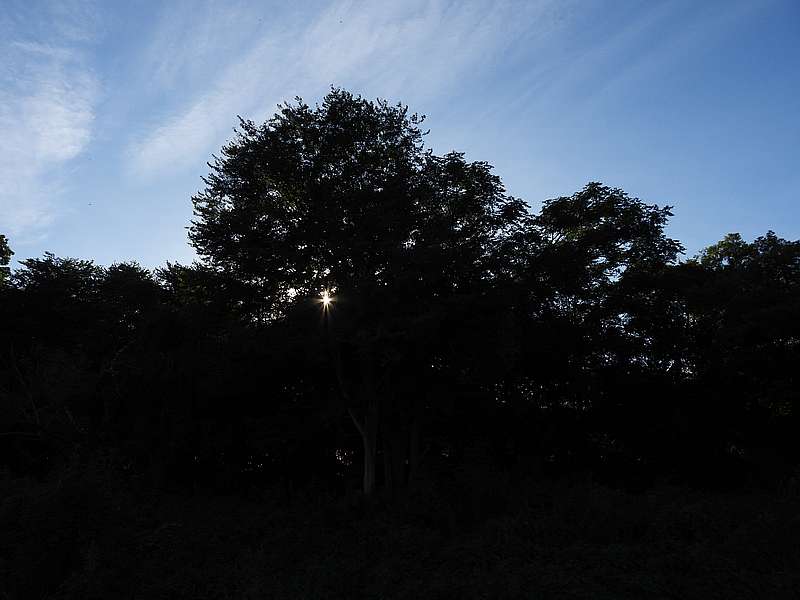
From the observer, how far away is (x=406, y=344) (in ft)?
59.0

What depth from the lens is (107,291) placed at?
92.7ft

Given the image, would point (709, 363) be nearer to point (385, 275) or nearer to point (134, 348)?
point (385, 275)

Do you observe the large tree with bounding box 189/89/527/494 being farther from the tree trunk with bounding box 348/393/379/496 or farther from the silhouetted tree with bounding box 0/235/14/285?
the silhouetted tree with bounding box 0/235/14/285

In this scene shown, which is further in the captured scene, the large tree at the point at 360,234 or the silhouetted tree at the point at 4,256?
the silhouetted tree at the point at 4,256

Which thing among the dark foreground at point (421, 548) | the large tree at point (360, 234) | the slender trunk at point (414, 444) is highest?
the large tree at point (360, 234)

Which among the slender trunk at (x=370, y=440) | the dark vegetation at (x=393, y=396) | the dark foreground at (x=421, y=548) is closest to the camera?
the dark foreground at (x=421, y=548)

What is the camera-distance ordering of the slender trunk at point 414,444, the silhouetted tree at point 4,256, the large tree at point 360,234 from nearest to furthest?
the large tree at point 360,234 < the slender trunk at point 414,444 < the silhouetted tree at point 4,256

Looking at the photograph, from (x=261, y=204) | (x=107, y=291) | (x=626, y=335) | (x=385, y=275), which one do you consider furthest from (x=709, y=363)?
(x=107, y=291)

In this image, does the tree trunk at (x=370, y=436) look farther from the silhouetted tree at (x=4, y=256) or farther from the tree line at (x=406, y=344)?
the silhouetted tree at (x=4, y=256)

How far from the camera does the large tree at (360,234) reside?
56.5ft

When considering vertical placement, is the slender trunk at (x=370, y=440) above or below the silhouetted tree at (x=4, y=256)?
below

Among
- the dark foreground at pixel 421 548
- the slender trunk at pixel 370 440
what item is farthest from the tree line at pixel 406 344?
the dark foreground at pixel 421 548

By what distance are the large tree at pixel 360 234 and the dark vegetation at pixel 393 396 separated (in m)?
0.09

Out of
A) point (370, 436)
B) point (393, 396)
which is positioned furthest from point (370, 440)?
point (393, 396)
